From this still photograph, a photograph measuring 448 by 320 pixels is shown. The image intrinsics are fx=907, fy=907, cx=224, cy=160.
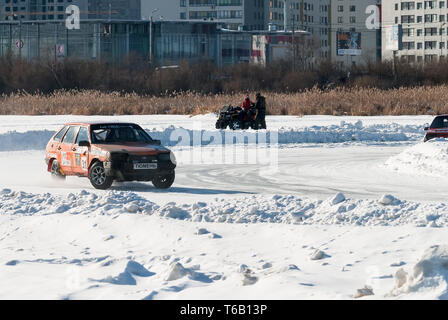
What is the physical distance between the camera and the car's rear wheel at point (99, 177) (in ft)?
59.2

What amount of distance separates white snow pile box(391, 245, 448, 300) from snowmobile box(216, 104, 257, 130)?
26.4m

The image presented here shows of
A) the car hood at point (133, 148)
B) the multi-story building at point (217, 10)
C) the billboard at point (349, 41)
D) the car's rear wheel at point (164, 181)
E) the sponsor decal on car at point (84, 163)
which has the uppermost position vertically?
the multi-story building at point (217, 10)

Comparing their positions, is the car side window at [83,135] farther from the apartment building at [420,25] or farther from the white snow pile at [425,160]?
the apartment building at [420,25]

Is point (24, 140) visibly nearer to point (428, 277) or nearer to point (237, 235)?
point (237, 235)

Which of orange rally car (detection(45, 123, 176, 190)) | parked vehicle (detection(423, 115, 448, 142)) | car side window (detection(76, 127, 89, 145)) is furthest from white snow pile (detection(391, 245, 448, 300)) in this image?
parked vehicle (detection(423, 115, 448, 142))

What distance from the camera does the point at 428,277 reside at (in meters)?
8.97

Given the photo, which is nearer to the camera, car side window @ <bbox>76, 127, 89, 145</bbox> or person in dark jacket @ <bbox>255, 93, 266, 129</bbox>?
car side window @ <bbox>76, 127, 89, 145</bbox>

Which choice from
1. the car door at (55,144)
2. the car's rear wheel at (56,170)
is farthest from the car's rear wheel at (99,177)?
the car door at (55,144)

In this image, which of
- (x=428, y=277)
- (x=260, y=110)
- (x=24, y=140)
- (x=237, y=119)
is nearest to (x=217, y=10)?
(x=237, y=119)

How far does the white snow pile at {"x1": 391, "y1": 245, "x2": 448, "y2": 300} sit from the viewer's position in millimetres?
8812

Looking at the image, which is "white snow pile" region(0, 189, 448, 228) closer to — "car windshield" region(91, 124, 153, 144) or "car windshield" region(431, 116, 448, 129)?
"car windshield" region(91, 124, 153, 144)

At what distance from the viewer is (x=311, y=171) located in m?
22.0
